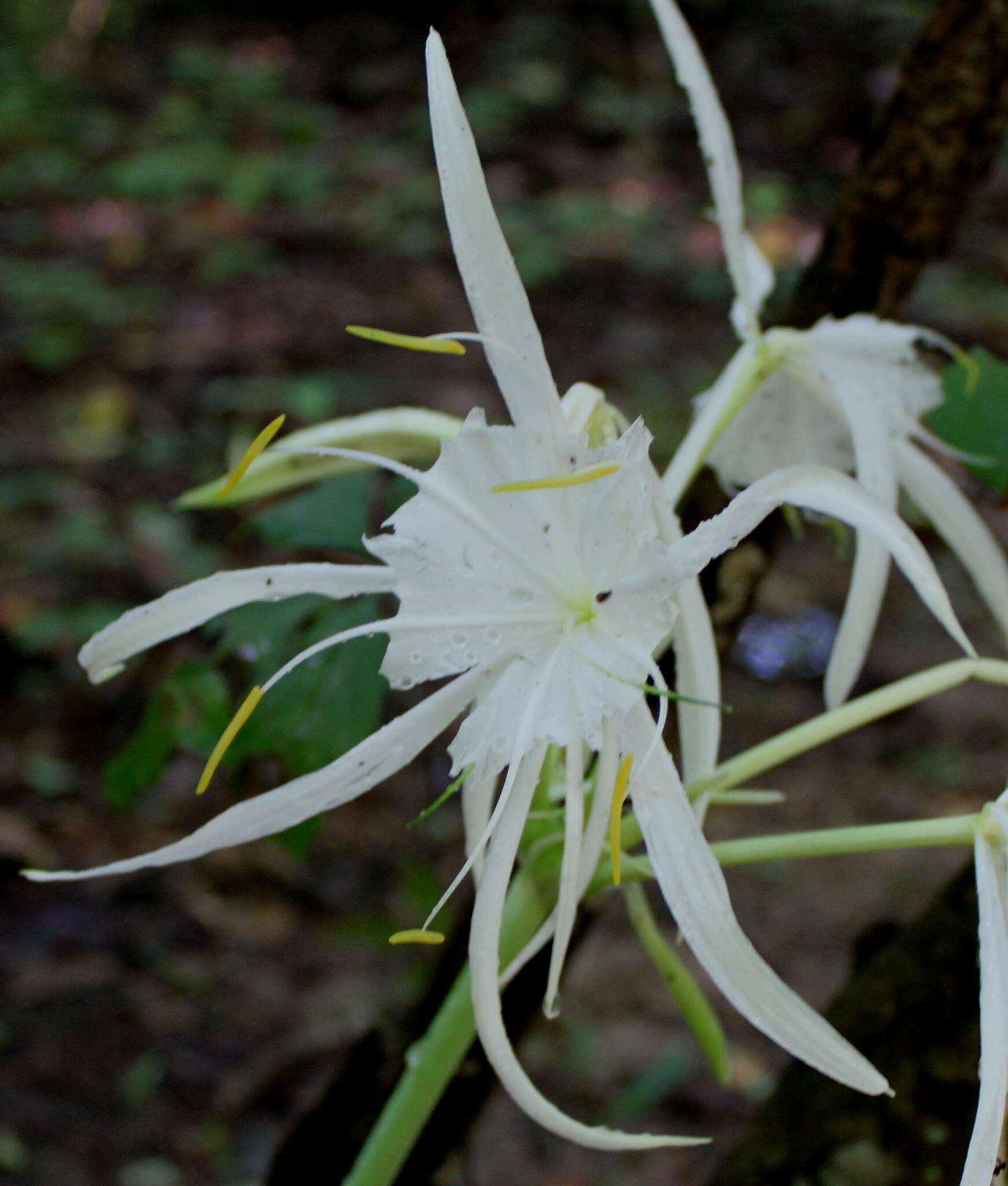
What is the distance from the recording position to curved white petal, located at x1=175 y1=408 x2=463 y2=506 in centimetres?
80

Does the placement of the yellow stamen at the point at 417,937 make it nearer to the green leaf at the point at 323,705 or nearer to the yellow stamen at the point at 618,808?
the yellow stamen at the point at 618,808

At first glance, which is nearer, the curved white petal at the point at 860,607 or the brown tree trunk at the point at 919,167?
the curved white petal at the point at 860,607

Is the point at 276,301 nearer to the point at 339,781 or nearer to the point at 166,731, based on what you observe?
the point at 166,731

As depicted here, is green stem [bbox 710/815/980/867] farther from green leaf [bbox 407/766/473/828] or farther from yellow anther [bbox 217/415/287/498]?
yellow anther [bbox 217/415/287/498]

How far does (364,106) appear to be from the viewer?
5090 mm

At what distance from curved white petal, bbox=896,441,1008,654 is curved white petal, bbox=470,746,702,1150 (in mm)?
368

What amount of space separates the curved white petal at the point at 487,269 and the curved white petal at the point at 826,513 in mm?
114

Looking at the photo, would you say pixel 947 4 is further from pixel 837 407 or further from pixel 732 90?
pixel 732 90

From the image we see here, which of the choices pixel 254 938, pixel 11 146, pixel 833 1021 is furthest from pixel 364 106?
pixel 833 1021

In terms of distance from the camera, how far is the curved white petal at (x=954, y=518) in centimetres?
82

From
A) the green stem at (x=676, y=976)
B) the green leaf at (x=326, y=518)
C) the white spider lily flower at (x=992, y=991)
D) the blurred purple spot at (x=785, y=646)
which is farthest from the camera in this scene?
the blurred purple spot at (x=785, y=646)

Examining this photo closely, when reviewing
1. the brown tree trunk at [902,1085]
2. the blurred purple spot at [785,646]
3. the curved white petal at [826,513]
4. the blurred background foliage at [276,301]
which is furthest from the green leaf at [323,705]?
the blurred purple spot at [785,646]

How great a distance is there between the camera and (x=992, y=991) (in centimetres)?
54

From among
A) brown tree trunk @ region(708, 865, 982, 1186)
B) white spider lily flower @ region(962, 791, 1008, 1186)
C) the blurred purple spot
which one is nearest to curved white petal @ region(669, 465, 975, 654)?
white spider lily flower @ region(962, 791, 1008, 1186)
